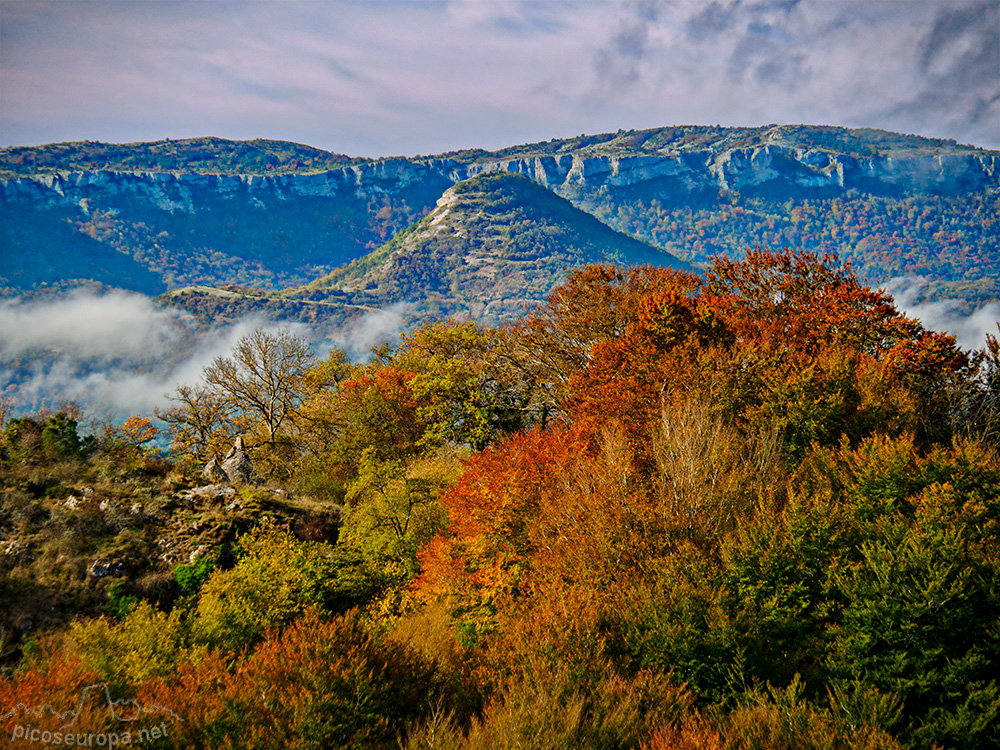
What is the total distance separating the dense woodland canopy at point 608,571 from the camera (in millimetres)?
12844

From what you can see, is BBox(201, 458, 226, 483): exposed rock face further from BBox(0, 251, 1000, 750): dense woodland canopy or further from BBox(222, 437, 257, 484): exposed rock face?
BBox(0, 251, 1000, 750): dense woodland canopy

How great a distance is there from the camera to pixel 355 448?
3734 cm

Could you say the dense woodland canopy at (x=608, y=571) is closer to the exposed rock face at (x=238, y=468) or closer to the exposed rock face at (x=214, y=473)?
the exposed rock face at (x=214, y=473)

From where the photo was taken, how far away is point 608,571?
19000mm

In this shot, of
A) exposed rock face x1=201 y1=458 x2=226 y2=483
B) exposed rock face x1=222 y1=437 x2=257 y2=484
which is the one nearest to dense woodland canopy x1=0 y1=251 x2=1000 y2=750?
exposed rock face x1=201 y1=458 x2=226 y2=483

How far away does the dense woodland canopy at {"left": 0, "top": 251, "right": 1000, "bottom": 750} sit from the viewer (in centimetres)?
1284

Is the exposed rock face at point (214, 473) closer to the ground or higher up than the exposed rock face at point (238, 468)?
higher up

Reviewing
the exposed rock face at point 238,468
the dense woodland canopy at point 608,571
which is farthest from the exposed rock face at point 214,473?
the dense woodland canopy at point 608,571

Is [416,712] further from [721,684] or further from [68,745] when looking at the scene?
[721,684]

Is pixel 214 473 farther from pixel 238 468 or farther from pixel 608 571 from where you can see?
pixel 608 571

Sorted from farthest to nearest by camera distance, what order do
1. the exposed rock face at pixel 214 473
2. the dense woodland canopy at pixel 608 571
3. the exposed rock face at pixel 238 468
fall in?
1. the exposed rock face at pixel 238 468
2. the exposed rock face at pixel 214 473
3. the dense woodland canopy at pixel 608 571

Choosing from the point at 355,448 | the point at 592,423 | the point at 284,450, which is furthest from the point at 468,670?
the point at 284,450

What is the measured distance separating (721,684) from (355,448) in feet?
90.1

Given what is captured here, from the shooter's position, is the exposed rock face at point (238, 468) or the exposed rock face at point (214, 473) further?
the exposed rock face at point (238, 468)
